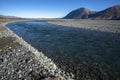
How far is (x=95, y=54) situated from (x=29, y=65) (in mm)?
8789

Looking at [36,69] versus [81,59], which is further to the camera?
[81,59]

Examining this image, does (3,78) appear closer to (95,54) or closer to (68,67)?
(68,67)

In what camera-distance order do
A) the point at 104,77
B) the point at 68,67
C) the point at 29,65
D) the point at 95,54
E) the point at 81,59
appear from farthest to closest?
the point at 95,54 < the point at 81,59 < the point at 68,67 < the point at 29,65 < the point at 104,77

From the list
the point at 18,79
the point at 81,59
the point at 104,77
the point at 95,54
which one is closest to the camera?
the point at 18,79

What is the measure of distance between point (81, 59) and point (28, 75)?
737 cm

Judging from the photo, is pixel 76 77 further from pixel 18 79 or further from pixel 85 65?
pixel 18 79

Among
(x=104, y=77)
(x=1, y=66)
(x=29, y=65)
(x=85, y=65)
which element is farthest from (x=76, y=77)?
(x=1, y=66)

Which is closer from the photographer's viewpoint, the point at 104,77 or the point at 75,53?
the point at 104,77

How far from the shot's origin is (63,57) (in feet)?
60.2

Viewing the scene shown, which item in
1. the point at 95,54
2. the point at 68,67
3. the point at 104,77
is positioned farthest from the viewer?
the point at 95,54

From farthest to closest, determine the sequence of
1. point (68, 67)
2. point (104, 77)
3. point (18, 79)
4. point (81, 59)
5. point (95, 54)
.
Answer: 1. point (95, 54)
2. point (81, 59)
3. point (68, 67)
4. point (104, 77)
5. point (18, 79)

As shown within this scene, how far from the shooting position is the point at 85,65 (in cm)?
1547

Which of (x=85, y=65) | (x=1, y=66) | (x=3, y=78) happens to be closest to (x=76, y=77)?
(x=85, y=65)

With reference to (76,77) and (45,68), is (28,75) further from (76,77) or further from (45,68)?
(76,77)
